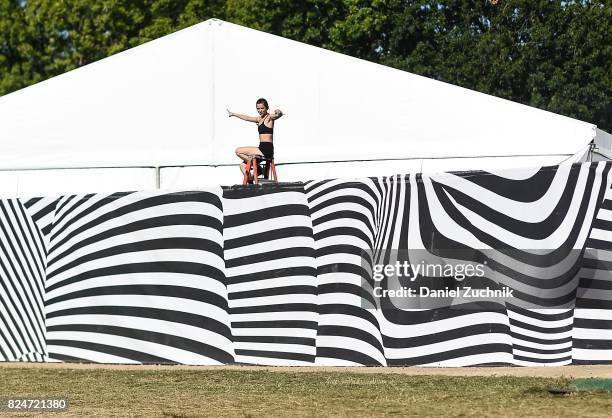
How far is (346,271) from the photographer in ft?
39.1

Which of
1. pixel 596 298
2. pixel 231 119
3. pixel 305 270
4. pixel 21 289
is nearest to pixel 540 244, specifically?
pixel 596 298

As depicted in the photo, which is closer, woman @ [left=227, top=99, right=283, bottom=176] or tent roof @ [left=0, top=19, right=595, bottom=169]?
woman @ [left=227, top=99, right=283, bottom=176]

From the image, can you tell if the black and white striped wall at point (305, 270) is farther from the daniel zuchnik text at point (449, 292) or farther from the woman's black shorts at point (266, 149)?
the woman's black shorts at point (266, 149)

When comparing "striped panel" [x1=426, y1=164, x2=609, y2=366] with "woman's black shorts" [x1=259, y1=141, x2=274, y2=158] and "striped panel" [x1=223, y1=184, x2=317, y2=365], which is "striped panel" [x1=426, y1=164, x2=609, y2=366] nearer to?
"striped panel" [x1=223, y1=184, x2=317, y2=365]

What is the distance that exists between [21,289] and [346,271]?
4214 mm

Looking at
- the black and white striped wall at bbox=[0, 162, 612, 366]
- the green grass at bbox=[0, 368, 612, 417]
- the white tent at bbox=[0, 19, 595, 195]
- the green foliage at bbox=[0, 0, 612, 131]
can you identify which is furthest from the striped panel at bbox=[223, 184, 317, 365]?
the green foliage at bbox=[0, 0, 612, 131]

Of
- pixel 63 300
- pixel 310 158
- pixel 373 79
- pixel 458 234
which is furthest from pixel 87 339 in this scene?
pixel 373 79

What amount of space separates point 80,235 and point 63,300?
0.81 m

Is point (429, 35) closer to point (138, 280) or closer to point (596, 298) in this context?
point (138, 280)

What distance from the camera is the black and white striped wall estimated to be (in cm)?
1119

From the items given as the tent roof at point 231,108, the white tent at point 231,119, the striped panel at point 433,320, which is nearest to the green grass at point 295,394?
the striped panel at point 433,320

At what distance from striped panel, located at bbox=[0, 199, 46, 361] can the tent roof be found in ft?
17.6

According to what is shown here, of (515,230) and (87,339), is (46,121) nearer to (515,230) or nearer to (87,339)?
(87,339)

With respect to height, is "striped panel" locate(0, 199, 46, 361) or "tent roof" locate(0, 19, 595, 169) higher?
"tent roof" locate(0, 19, 595, 169)
